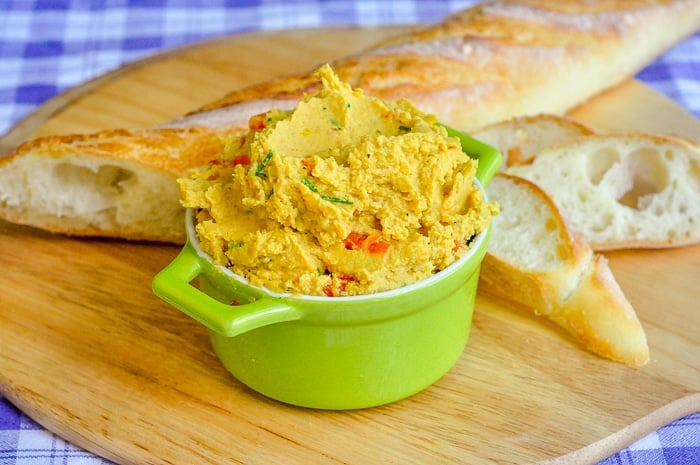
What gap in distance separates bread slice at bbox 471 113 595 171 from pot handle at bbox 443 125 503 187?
1.83 feet

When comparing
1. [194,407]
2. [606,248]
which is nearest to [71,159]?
[194,407]

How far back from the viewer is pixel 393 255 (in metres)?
1.93

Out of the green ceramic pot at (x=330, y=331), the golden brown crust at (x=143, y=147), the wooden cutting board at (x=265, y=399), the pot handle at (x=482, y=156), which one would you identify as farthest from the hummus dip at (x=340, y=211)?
the golden brown crust at (x=143, y=147)

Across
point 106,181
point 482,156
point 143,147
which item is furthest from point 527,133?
point 106,181

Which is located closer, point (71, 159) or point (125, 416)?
point (125, 416)

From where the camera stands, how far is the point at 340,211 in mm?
1880

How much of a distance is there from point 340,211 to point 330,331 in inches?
11.1

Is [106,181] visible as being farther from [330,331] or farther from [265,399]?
[330,331]

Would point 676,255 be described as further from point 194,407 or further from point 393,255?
point 194,407

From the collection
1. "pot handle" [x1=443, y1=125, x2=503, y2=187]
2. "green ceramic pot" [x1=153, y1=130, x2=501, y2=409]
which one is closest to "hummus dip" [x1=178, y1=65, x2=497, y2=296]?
"green ceramic pot" [x1=153, y1=130, x2=501, y2=409]

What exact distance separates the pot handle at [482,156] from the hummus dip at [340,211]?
8.8 inches

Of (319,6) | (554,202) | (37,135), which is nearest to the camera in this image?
(554,202)

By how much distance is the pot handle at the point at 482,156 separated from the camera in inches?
89.6

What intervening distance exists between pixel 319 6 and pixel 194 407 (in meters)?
2.74
